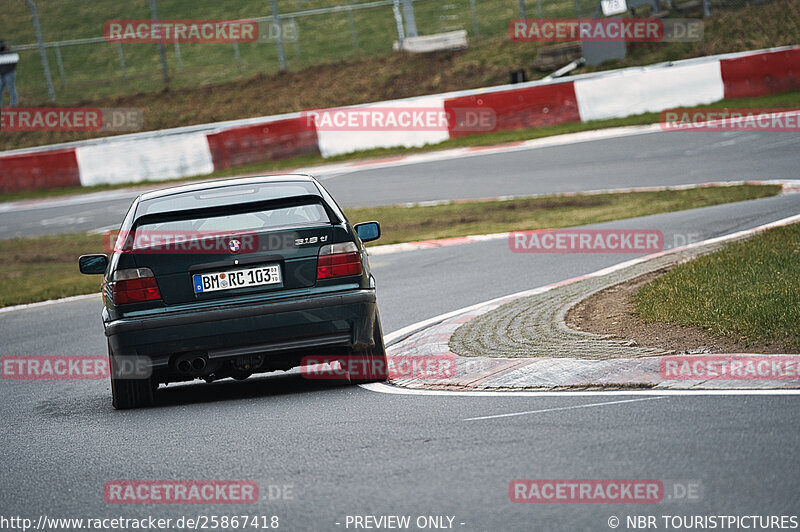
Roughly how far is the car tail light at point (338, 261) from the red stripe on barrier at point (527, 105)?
1859 cm

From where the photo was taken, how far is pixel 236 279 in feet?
25.4

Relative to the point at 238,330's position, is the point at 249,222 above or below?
above

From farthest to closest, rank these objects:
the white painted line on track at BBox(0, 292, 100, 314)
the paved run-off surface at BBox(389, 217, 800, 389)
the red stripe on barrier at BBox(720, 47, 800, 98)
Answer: the red stripe on barrier at BBox(720, 47, 800, 98) < the white painted line on track at BBox(0, 292, 100, 314) < the paved run-off surface at BBox(389, 217, 800, 389)

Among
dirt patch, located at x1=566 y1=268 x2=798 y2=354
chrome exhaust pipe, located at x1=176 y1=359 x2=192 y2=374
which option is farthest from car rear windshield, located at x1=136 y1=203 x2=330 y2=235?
dirt patch, located at x1=566 y1=268 x2=798 y2=354

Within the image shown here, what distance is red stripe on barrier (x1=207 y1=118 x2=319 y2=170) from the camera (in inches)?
1081

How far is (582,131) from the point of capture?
24797mm

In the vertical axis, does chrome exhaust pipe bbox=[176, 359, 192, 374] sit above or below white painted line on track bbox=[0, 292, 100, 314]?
above

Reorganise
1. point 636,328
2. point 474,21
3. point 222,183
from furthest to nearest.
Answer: point 474,21 → point 636,328 → point 222,183

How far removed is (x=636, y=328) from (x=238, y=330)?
302cm

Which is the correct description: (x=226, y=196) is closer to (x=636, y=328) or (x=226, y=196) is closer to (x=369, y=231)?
(x=369, y=231)

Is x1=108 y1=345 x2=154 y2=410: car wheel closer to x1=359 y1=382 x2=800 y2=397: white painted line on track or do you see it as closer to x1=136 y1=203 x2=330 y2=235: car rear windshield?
x1=136 y1=203 x2=330 y2=235: car rear windshield

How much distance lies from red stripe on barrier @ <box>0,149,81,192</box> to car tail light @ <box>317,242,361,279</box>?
72.0 ft

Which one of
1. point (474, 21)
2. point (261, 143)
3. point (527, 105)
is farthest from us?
point (474, 21)

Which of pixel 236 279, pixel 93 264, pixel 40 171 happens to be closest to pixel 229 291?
pixel 236 279
